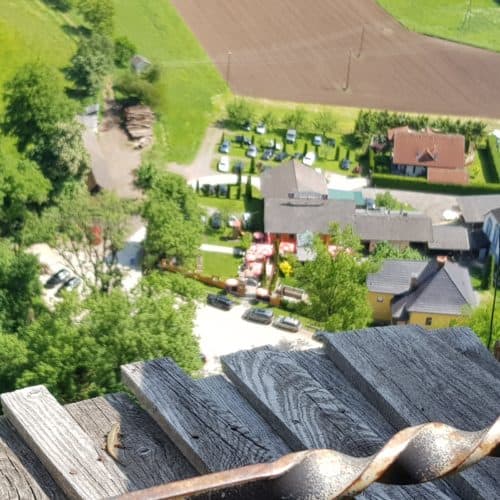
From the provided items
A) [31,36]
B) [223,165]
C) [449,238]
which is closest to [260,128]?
[223,165]

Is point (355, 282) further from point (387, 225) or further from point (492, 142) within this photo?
point (492, 142)

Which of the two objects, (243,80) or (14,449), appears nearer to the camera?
(14,449)

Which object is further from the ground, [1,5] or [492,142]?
[1,5]

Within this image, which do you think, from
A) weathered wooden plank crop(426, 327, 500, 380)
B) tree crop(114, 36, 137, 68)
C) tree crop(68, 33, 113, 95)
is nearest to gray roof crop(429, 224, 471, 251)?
tree crop(68, 33, 113, 95)

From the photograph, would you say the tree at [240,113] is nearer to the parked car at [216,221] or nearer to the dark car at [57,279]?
the parked car at [216,221]

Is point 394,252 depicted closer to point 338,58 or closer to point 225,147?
point 225,147

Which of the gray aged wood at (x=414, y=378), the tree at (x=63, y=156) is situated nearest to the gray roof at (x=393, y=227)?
the tree at (x=63, y=156)

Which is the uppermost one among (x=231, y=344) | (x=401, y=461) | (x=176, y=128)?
(x=401, y=461)

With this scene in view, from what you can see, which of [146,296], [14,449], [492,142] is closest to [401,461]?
[14,449]

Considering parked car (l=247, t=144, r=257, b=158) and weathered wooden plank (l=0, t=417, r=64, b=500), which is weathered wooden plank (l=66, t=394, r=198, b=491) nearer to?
weathered wooden plank (l=0, t=417, r=64, b=500)
